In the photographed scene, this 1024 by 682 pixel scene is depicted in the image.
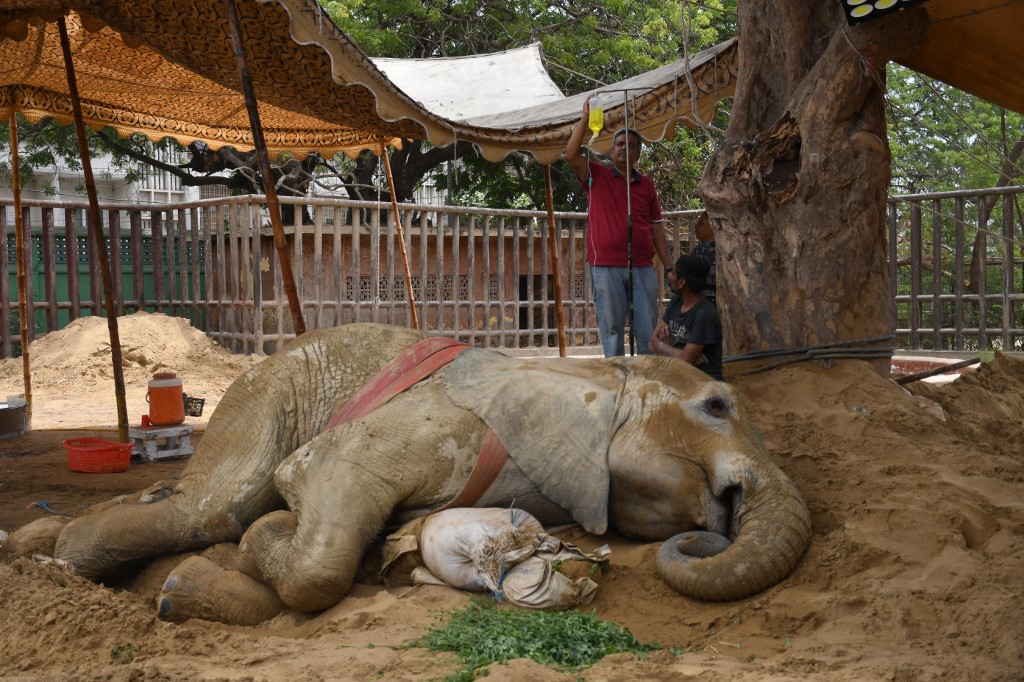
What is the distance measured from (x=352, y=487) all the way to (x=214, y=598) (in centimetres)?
64

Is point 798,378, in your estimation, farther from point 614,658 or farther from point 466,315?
point 466,315

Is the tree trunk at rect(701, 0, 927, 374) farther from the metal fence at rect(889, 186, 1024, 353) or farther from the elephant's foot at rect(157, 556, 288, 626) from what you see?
the metal fence at rect(889, 186, 1024, 353)

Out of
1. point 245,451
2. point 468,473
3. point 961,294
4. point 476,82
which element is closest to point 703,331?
point 468,473

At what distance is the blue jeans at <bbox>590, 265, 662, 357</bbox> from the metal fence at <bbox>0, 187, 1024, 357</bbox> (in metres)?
5.28

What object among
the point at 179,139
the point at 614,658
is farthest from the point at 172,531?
the point at 179,139

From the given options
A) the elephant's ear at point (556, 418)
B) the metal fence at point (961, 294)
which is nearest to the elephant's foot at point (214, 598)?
the elephant's ear at point (556, 418)

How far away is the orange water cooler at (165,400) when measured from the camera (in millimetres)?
7246

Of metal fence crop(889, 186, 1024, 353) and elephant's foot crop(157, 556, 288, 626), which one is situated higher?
metal fence crop(889, 186, 1024, 353)

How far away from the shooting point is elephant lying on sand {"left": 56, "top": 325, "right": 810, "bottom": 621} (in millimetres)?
3643

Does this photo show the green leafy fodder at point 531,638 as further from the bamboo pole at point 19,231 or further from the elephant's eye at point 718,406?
the bamboo pole at point 19,231

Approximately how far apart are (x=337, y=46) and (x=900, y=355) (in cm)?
830

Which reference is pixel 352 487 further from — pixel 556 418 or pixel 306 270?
pixel 306 270

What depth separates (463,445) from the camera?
4000mm

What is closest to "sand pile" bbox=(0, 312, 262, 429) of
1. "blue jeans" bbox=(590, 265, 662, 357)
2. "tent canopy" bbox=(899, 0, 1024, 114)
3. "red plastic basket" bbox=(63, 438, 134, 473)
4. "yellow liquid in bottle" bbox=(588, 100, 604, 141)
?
"red plastic basket" bbox=(63, 438, 134, 473)
